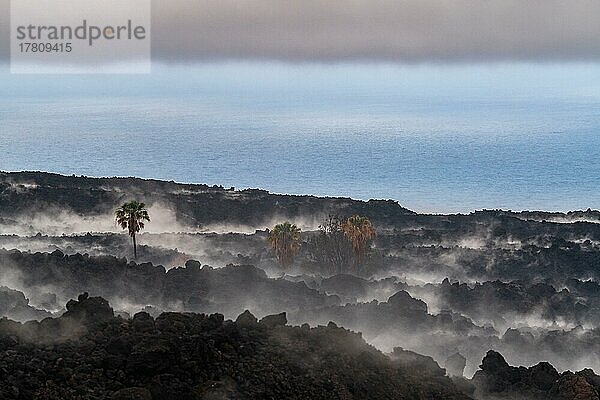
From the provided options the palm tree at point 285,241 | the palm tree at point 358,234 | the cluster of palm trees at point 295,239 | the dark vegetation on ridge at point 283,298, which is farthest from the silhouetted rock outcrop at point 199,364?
the palm tree at point 358,234

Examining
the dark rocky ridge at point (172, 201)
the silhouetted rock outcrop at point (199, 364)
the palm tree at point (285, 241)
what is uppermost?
the dark rocky ridge at point (172, 201)

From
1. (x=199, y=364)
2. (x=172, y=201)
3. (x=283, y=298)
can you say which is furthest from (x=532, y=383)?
(x=172, y=201)

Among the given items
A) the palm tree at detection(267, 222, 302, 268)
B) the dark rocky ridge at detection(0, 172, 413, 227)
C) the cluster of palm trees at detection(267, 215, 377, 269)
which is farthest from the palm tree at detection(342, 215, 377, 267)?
the dark rocky ridge at detection(0, 172, 413, 227)

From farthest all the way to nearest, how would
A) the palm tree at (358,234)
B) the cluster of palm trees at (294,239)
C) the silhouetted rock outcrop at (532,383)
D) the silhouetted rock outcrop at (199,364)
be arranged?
the palm tree at (358,234) < the cluster of palm trees at (294,239) < the silhouetted rock outcrop at (532,383) < the silhouetted rock outcrop at (199,364)

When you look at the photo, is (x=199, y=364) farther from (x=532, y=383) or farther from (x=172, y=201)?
(x=172, y=201)

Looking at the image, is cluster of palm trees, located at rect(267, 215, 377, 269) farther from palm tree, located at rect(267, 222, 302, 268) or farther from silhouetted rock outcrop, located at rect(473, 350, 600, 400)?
silhouetted rock outcrop, located at rect(473, 350, 600, 400)

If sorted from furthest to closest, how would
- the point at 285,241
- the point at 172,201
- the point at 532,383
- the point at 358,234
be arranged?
1. the point at 172,201
2. the point at 358,234
3. the point at 285,241
4. the point at 532,383

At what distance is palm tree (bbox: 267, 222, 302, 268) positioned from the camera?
102562mm

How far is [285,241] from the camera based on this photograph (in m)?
103

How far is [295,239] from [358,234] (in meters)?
7.87

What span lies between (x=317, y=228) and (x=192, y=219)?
67.6 feet

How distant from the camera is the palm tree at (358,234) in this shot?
104 meters

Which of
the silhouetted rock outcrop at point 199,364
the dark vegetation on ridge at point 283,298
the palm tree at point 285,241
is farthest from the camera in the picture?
the palm tree at point 285,241

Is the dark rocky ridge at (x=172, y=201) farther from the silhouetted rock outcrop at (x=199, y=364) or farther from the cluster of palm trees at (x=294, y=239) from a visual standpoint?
the silhouetted rock outcrop at (x=199, y=364)
